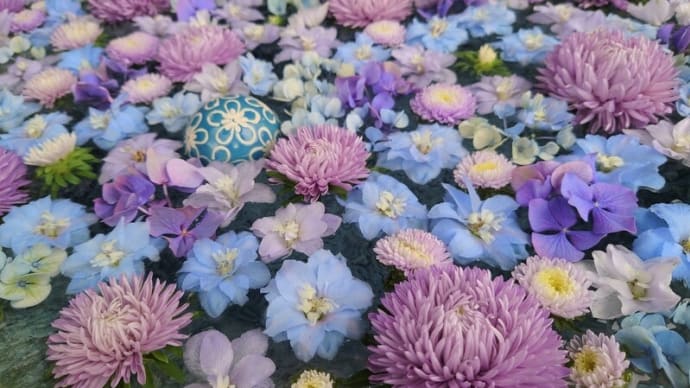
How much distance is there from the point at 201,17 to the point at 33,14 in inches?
13.6

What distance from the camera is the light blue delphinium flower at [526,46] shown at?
93cm

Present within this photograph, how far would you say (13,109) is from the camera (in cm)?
89

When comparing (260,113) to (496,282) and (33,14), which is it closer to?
(496,282)

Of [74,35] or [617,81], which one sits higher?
[617,81]

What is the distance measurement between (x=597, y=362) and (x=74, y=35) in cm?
96

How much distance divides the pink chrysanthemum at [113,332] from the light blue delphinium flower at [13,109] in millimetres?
418

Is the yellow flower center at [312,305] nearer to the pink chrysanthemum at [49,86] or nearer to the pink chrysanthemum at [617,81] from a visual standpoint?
the pink chrysanthemum at [617,81]

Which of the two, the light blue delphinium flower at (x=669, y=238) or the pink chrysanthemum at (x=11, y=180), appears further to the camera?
the pink chrysanthemum at (x=11, y=180)

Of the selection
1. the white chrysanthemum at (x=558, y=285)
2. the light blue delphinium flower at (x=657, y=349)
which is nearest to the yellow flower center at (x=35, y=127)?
the white chrysanthemum at (x=558, y=285)

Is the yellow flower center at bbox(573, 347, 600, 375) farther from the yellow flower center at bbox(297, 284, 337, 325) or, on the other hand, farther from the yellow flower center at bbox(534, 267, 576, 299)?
the yellow flower center at bbox(297, 284, 337, 325)

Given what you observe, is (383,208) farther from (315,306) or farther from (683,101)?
(683,101)

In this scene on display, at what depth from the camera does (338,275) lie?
60 cm

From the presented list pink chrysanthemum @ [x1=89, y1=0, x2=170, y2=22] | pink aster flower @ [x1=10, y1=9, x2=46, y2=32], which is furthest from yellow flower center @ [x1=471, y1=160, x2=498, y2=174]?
pink aster flower @ [x1=10, y1=9, x2=46, y2=32]

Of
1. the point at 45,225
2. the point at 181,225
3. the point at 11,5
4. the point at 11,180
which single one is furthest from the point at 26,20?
the point at 181,225
